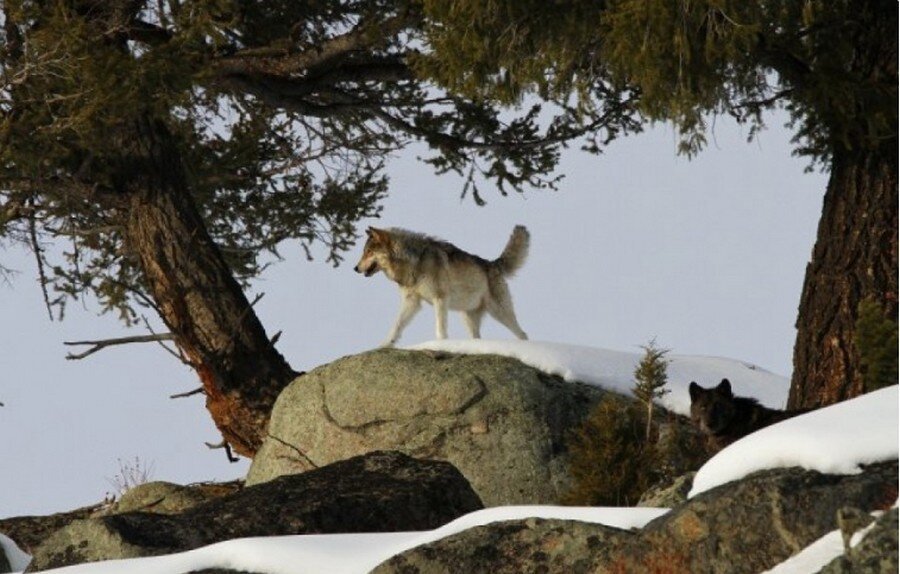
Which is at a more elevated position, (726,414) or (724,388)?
(724,388)

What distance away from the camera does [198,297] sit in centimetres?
1862

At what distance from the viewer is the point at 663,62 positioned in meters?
13.9

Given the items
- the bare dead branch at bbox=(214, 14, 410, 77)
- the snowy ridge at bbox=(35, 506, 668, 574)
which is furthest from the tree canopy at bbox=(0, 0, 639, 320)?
the snowy ridge at bbox=(35, 506, 668, 574)

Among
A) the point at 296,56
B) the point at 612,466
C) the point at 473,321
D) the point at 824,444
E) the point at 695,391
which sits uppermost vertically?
the point at 296,56

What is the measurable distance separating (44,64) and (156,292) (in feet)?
10.8

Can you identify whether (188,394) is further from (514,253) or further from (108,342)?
(514,253)

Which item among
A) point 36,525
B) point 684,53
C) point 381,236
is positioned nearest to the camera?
point 684,53

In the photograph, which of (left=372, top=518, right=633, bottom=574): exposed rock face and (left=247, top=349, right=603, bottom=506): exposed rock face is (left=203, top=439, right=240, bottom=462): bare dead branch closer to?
(left=247, top=349, right=603, bottom=506): exposed rock face

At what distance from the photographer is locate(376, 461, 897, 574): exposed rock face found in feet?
21.5

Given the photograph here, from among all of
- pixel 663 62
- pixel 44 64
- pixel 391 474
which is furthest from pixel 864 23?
pixel 44 64

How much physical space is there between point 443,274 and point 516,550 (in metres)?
10.7

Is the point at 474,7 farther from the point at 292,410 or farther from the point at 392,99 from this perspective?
the point at 392,99

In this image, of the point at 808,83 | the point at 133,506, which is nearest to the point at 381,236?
the point at 133,506

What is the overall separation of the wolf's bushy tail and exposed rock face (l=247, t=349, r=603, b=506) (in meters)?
2.91
